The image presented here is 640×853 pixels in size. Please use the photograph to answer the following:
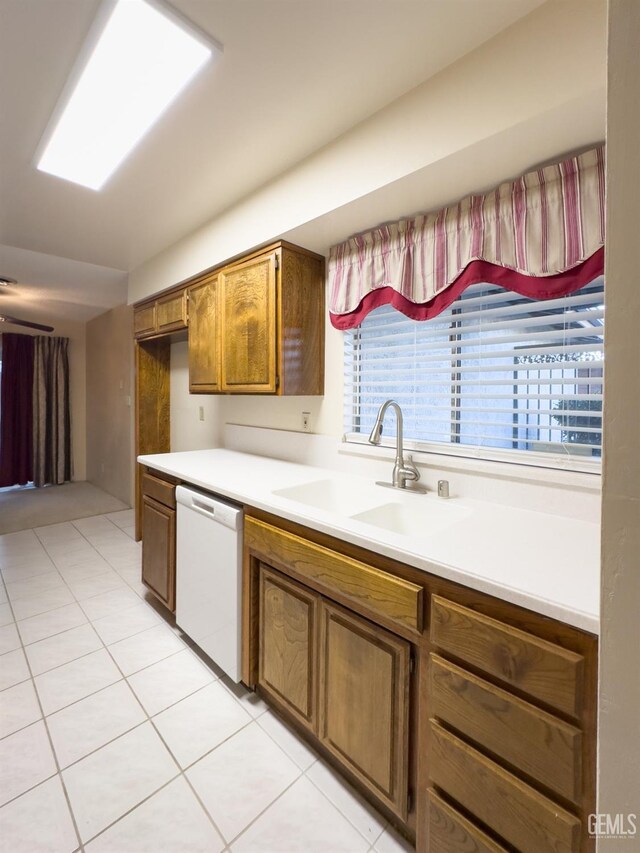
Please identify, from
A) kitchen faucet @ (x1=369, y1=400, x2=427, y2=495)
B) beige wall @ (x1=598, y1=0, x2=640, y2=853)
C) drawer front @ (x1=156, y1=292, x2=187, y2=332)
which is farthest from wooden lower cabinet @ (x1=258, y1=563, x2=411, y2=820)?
drawer front @ (x1=156, y1=292, x2=187, y2=332)

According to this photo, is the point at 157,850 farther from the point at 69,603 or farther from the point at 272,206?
the point at 272,206

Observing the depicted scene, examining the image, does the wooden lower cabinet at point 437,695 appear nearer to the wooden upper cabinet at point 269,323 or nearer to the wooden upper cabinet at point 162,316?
the wooden upper cabinet at point 269,323

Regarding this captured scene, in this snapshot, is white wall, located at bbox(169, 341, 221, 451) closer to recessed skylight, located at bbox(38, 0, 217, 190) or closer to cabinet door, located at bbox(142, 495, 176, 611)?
cabinet door, located at bbox(142, 495, 176, 611)

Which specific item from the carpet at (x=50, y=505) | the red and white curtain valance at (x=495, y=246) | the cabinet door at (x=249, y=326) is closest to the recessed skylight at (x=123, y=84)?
the cabinet door at (x=249, y=326)

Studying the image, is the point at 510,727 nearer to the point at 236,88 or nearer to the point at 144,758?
the point at 144,758

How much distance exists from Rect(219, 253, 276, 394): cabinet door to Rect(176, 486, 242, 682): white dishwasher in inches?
26.0

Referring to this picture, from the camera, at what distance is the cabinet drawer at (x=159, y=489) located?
1970mm

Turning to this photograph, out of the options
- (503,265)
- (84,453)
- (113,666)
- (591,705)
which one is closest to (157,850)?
(113,666)

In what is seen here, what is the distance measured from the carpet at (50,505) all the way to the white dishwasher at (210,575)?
2.76 metres

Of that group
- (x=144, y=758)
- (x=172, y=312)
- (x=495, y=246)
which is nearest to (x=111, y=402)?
(x=172, y=312)

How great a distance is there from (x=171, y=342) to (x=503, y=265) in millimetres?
2830

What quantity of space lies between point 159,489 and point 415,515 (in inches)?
54.1

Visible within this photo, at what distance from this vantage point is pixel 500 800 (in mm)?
825

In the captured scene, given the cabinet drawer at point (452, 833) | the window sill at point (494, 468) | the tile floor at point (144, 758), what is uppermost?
the window sill at point (494, 468)
